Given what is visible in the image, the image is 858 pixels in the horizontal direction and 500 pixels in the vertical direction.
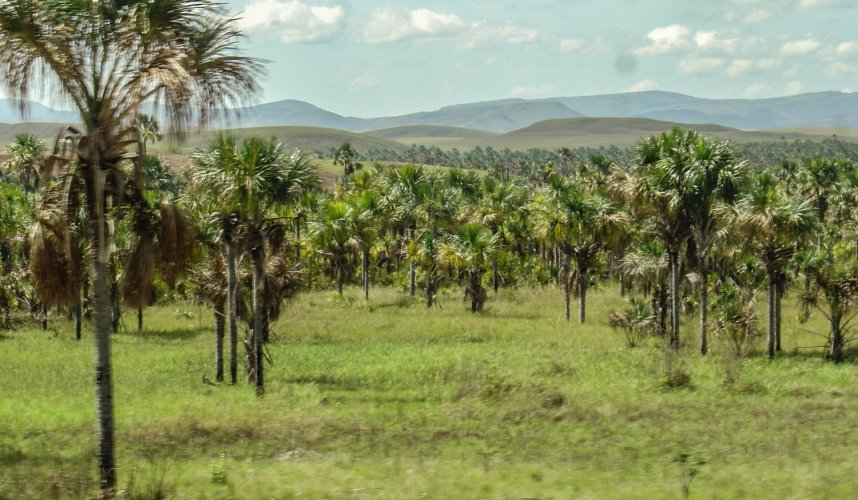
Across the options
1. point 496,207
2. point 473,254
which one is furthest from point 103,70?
point 496,207

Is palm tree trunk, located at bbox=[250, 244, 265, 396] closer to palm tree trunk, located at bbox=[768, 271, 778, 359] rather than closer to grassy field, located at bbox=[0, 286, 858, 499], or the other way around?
grassy field, located at bbox=[0, 286, 858, 499]

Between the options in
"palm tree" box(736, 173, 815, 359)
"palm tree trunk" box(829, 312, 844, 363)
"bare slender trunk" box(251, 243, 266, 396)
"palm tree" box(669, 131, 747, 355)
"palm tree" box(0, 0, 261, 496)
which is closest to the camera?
"palm tree" box(0, 0, 261, 496)

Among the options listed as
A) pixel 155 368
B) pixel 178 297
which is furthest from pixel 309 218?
pixel 155 368

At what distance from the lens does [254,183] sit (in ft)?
73.1

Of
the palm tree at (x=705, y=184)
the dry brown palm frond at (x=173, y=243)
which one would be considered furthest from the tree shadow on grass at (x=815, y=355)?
the dry brown palm frond at (x=173, y=243)

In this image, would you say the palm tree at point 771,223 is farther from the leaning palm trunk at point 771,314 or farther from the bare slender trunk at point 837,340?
the bare slender trunk at point 837,340

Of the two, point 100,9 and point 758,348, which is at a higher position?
point 100,9

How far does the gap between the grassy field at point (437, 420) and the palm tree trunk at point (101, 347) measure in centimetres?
55

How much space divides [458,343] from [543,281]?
87.4 ft

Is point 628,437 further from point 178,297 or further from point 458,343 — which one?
point 178,297

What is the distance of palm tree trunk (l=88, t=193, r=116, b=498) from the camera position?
12.1m

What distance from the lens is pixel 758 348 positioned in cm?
3481

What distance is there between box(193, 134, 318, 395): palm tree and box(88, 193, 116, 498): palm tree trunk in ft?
33.0

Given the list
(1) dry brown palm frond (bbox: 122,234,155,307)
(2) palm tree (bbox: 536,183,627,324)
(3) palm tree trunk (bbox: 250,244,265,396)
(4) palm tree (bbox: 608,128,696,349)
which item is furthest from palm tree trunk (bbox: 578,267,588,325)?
(1) dry brown palm frond (bbox: 122,234,155,307)
